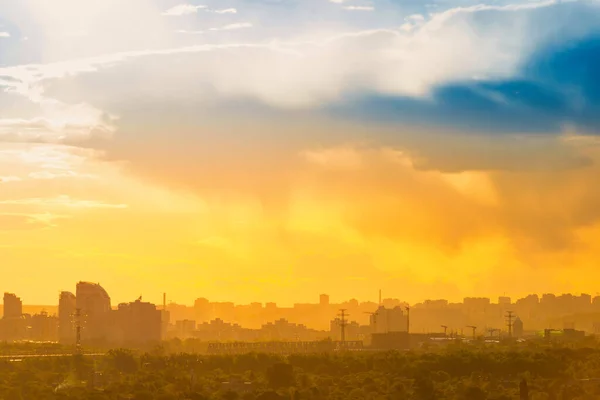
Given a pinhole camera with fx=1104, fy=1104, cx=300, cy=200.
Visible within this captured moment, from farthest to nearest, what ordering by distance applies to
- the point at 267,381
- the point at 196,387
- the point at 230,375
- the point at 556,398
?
1. the point at 230,375
2. the point at 267,381
3. the point at 196,387
4. the point at 556,398

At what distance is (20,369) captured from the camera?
5832 inches

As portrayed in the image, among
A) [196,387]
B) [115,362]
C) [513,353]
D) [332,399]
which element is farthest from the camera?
[115,362]

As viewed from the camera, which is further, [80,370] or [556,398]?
[80,370]

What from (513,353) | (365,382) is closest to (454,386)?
(365,382)

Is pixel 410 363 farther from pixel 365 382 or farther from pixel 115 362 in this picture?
pixel 115 362

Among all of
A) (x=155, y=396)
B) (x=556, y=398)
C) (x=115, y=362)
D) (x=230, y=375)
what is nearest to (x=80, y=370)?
(x=115, y=362)

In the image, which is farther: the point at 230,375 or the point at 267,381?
the point at 230,375

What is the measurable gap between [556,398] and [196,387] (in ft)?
121

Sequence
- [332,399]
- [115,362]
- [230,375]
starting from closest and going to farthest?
1. [332,399]
2. [230,375]
3. [115,362]

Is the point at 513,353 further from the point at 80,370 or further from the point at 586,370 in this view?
the point at 80,370

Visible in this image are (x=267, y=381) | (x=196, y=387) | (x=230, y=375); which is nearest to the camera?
(x=196, y=387)

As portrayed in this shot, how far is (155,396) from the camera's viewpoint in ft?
338

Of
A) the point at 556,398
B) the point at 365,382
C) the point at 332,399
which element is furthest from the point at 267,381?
the point at 556,398

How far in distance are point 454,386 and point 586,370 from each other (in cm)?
2198
